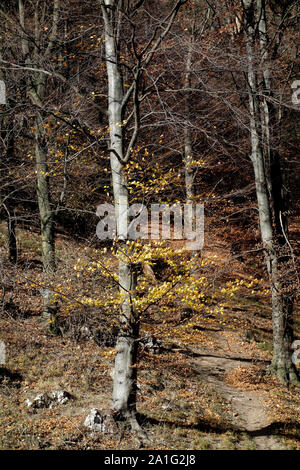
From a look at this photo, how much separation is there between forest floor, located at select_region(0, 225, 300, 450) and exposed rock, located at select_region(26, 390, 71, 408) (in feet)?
0.47

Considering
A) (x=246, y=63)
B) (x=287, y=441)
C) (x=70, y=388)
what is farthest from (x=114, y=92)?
(x=287, y=441)

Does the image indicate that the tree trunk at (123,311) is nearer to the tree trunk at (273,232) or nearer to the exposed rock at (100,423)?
the exposed rock at (100,423)

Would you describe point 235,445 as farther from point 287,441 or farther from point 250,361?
point 250,361

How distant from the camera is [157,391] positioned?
360 inches

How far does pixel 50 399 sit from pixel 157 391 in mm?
2557

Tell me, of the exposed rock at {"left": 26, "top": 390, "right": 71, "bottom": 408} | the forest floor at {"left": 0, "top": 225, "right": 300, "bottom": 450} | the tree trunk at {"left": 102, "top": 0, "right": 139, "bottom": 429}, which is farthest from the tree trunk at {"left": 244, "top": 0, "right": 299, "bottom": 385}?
the exposed rock at {"left": 26, "top": 390, "right": 71, "bottom": 408}

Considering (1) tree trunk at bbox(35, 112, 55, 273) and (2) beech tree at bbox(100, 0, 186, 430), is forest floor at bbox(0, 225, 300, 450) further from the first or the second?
(1) tree trunk at bbox(35, 112, 55, 273)

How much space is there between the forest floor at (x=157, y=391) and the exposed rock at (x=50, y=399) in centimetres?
14

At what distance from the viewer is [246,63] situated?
28.5 feet

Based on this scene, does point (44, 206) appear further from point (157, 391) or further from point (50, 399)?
point (157, 391)

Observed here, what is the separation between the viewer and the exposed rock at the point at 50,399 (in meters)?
7.92

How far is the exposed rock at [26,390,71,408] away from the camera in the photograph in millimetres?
7922
